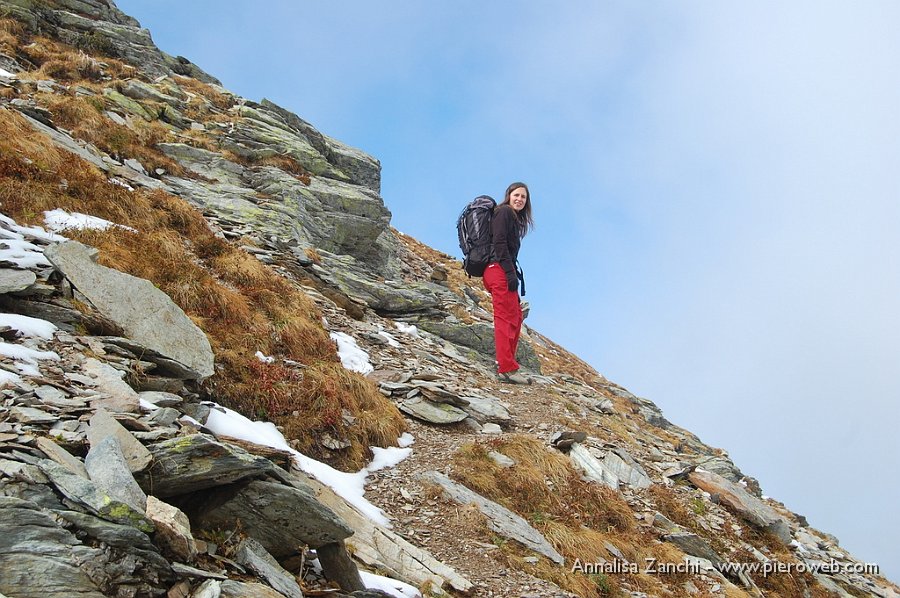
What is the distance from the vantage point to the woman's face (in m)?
12.1

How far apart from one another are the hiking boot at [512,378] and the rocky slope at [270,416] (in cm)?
44


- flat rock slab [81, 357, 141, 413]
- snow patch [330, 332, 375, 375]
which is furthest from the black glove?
flat rock slab [81, 357, 141, 413]

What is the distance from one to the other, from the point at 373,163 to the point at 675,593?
23699 millimetres

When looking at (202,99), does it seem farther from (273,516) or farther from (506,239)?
(273,516)

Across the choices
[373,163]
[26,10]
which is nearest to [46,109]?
[26,10]

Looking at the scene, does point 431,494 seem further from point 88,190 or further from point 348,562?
point 88,190

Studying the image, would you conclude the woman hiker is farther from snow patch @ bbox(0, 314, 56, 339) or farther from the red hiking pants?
snow patch @ bbox(0, 314, 56, 339)

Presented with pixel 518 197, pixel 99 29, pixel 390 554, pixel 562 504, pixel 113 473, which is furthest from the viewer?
pixel 99 29

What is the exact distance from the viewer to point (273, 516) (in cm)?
466

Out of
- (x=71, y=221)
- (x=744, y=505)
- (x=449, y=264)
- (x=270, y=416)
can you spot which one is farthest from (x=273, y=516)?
(x=449, y=264)

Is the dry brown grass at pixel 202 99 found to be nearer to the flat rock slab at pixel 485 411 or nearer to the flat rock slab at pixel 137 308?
the flat rock slab at pixel 137 308

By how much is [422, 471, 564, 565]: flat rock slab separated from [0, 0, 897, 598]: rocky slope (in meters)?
0.04

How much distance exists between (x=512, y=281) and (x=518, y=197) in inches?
68.4

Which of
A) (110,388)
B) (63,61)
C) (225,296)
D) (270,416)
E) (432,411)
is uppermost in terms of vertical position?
(63,61)
